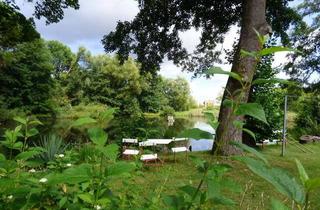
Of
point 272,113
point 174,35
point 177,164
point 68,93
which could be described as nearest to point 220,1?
point 174,35

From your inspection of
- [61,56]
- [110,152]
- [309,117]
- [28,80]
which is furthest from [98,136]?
[61,56]

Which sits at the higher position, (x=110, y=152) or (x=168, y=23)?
(x=168, y=23)

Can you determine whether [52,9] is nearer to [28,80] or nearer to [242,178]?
[242,178]

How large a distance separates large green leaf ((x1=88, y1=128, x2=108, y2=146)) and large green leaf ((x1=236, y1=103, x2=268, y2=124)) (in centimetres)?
39

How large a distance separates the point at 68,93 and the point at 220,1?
46.9 meters

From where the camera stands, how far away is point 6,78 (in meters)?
41.6

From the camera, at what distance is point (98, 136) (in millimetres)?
1066

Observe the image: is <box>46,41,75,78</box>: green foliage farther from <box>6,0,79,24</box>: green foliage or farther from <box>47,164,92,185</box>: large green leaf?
<box>47,164,92,185</box>: large green leaf

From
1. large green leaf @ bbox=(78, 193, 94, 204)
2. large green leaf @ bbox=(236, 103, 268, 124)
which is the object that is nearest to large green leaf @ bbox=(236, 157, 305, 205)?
large green leaf @ bbox=(236, 103, 268, 124)

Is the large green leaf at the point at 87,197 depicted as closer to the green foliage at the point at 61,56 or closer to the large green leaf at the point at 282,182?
the large green leaf at the point at 282,182

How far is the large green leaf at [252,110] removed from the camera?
859 mm

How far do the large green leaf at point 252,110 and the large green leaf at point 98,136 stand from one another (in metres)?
0.39

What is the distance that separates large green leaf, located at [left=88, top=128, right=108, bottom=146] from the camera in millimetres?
1045

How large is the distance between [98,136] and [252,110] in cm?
44
